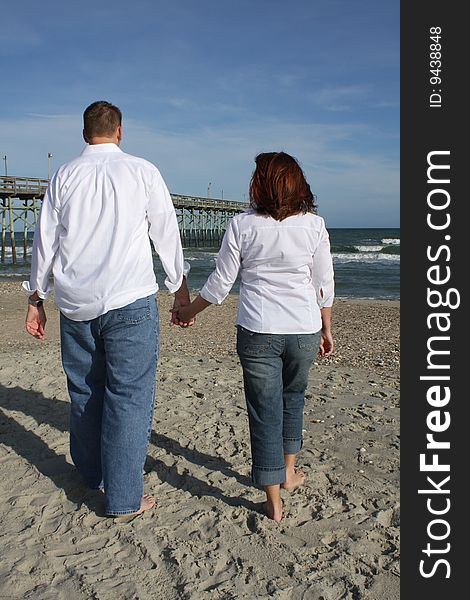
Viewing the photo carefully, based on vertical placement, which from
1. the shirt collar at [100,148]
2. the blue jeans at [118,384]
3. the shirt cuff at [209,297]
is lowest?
the blue jeans at [118,384]

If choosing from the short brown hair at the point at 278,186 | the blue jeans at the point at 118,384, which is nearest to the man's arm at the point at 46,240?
the blue jeans at the point at 118,384

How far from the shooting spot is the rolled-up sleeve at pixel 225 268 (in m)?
2.81

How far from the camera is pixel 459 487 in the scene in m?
2.91

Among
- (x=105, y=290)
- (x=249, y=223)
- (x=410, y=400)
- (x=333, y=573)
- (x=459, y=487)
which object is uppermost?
(x=249, y=223)

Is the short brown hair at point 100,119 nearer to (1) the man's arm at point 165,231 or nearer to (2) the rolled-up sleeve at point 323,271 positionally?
(1) the man's arm at point 165,231

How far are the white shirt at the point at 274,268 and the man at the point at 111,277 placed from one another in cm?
28

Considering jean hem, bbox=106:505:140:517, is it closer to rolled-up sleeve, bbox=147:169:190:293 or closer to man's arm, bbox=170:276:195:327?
man's arm, bbox=170:276:195:327

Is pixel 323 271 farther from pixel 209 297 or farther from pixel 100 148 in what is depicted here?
pixel 100 148

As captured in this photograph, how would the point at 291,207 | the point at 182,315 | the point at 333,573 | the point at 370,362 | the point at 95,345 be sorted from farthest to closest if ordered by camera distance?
1. the point at 370,362
2. the point at 182,315
3. the point at 95,345
4. the point at 291,207
5. the point at 333,573

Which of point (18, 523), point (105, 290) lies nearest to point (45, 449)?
point (18, 523)

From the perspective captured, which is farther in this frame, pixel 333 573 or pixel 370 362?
A: pixel 370 362

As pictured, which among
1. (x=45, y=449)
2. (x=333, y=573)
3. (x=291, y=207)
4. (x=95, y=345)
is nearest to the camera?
(x=333, y=573)

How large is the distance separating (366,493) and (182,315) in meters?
1.40

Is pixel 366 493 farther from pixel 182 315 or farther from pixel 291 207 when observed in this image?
pixel 291 207
